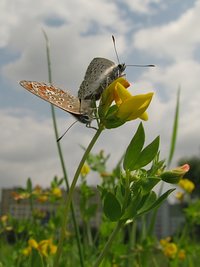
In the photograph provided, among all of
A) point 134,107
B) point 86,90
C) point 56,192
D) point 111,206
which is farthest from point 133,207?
point 56,192

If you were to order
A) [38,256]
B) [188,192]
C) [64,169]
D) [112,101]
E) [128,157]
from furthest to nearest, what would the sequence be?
1. [188,192]
2. [64,169]
3. [112,101]
4. [128,157]
5. [38,256]

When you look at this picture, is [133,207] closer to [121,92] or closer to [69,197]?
[69,197]

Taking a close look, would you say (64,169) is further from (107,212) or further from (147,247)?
(147,247)

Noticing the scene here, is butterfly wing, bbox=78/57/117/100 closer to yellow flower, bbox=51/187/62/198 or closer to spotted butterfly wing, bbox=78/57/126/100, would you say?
spotted butterfly wing, bbox=78/57/126/100

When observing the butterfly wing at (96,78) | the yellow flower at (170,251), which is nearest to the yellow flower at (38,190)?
the yellow flower at (170,251)

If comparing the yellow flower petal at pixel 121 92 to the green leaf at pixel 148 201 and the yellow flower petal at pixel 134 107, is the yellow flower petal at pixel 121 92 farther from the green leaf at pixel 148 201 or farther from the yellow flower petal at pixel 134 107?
the green leaf at pixel 148 201

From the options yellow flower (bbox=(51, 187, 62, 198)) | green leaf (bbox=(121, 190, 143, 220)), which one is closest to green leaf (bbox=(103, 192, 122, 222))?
green leaf (bbox=(121, 190, 143, 220))

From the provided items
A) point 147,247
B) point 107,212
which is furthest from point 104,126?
point 147,247
